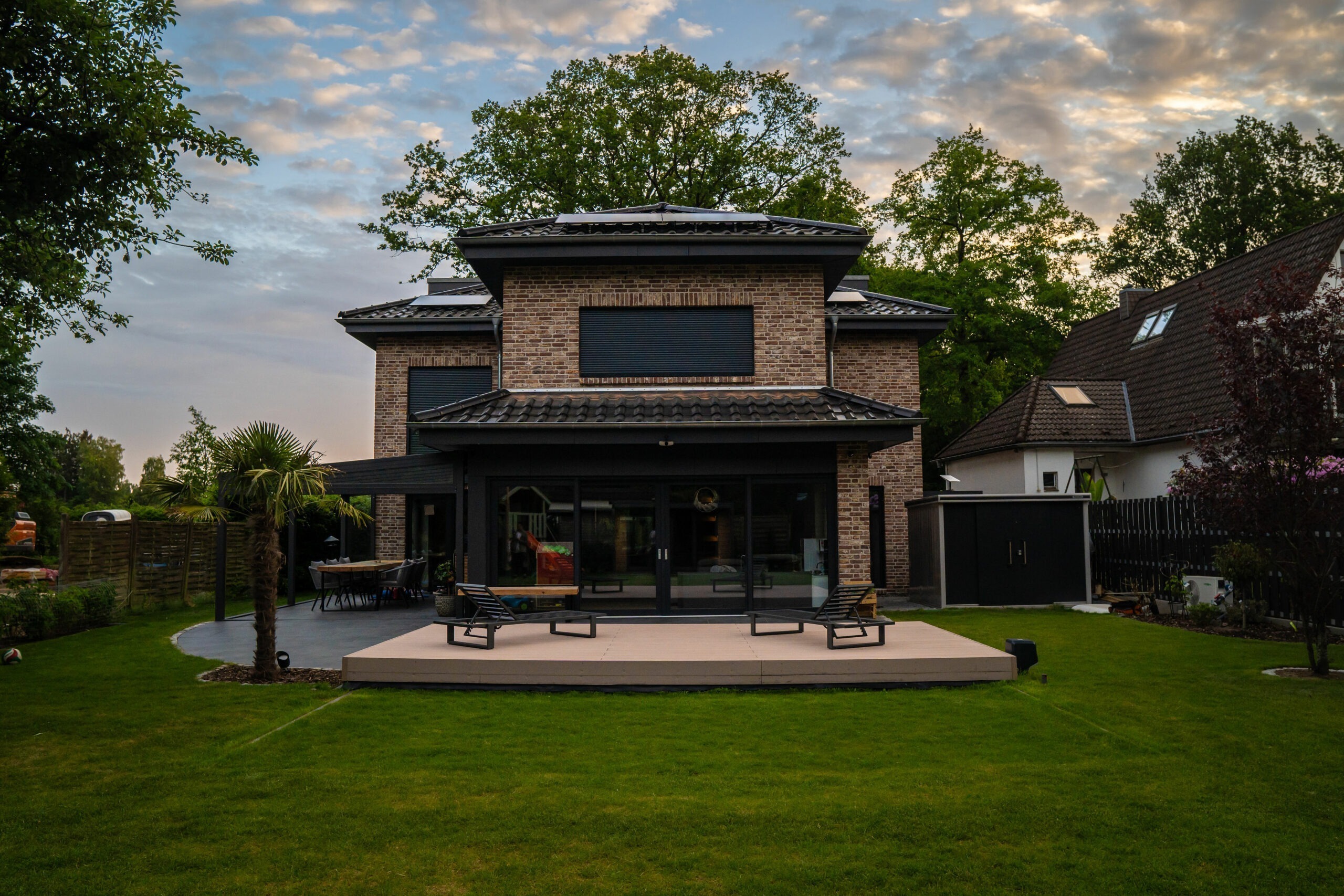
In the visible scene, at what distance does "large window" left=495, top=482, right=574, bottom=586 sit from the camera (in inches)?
524

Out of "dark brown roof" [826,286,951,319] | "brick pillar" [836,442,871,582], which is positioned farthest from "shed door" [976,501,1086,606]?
"brick pillar" [836,442,871,582]

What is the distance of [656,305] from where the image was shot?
14117mm

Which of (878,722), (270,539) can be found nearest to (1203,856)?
(878,722)

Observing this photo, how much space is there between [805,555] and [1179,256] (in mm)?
31262

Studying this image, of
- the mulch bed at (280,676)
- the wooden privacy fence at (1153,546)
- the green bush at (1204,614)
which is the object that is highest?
the wooden privacy fence at (1153,546)

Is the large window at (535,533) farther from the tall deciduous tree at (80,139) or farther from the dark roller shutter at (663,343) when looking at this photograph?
the tall deciduous tree at (80,139)

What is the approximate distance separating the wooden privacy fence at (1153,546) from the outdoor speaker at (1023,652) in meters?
6.03

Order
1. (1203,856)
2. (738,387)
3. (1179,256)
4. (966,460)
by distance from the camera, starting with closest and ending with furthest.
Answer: (1203,856), (738,387), (966,460), (1179,256)

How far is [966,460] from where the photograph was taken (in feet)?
79.5

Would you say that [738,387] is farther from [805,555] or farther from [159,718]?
[159,718]

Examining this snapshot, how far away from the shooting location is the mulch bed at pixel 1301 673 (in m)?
9.69

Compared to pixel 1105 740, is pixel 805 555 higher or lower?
higher

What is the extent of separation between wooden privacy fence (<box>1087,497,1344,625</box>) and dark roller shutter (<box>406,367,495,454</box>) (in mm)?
13169

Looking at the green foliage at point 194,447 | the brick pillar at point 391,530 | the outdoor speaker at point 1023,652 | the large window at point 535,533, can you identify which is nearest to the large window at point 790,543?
the large window at point 535,533
